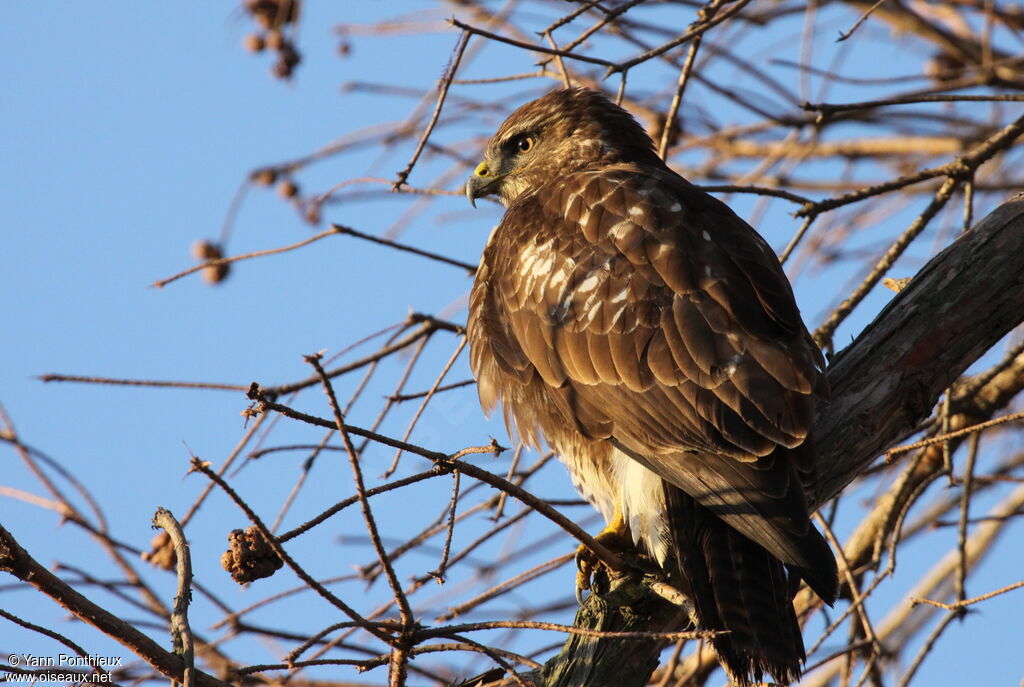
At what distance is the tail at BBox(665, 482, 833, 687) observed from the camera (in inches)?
130

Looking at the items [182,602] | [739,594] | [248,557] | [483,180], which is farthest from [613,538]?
[483,180]

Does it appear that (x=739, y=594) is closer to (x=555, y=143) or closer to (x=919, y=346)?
(x=919, y=346)

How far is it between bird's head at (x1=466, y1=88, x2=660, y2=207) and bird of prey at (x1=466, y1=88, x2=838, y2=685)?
60 centimetres

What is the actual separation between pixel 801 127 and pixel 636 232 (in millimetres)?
1855

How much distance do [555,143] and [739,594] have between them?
A: 2764mm

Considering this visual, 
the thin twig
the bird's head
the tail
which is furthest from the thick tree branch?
the thin twig

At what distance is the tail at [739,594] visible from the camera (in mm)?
3303

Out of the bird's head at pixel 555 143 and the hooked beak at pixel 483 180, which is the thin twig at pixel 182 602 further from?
the hooked beak at pixel 483 180

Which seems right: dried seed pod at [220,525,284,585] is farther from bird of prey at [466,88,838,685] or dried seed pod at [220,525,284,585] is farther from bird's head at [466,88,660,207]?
bird's head at [466,88,660,207]

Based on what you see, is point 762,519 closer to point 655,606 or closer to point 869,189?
point 655,606

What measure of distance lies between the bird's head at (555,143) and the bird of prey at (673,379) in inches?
23.7

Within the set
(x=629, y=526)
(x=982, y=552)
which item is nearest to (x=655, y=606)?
(x=629, y=526)

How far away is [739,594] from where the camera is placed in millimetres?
3391

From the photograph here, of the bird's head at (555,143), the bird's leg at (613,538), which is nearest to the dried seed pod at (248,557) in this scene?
the bird's leg at (613,538)
